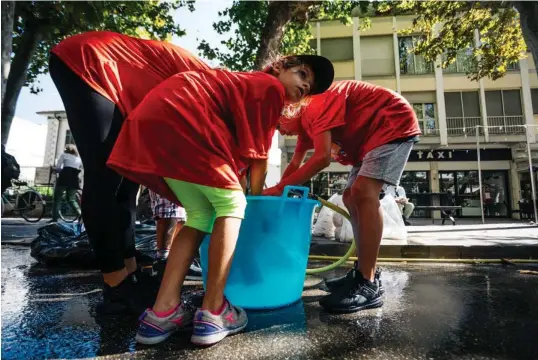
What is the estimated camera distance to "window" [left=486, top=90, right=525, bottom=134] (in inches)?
635

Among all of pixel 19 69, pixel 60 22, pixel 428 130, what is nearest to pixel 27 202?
pixel 19 69

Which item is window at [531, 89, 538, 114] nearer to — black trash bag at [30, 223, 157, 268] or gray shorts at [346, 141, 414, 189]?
gray shorts at [346, 141, 414, 189]

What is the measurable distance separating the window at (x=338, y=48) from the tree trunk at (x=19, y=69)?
13253mm

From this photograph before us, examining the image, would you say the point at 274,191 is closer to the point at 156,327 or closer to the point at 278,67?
the point at 278,67

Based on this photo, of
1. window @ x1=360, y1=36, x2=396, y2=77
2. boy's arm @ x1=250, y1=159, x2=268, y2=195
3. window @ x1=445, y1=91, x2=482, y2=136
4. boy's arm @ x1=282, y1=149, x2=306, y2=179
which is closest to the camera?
boy's arm @ x1=250, y1=159, x2=268, y2=195

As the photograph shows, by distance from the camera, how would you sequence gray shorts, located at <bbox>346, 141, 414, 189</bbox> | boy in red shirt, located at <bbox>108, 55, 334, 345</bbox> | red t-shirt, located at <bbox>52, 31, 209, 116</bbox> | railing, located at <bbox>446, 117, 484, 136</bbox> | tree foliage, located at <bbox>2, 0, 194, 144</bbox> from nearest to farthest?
boy in red shirt, located at <bbox>108, 55, 334, 345</bbox> → red t-shirt, located at <bbox>52, 31, 209, 116</bbox> → gray shorts, located at <bbox>346, 141, 414, 189</bbox> → tree foliage, located at <bbox>2, 0, 194, 144</bbox> → railing, located at <bbox>446, 117, 484, 136</bbox>

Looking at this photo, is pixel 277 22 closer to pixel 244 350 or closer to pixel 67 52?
pixel 67 52

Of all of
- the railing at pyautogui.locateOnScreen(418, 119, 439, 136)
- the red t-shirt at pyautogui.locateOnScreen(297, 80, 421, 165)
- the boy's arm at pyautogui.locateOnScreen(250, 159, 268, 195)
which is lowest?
the boy's arm at pyautogui.locateOnScreen(250, 159, 268, 195)

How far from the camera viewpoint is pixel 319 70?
1.67m

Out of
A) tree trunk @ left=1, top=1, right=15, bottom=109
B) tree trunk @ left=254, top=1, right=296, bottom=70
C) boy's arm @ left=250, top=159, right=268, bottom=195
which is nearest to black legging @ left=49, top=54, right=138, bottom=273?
boy's arm @ left=250, top=159, right=268, bottom=195

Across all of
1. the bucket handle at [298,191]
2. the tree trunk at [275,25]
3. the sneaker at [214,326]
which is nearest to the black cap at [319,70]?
the bucket handle at [298,191]

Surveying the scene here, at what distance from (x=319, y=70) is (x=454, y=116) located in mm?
17421

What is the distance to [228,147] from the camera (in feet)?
4.58

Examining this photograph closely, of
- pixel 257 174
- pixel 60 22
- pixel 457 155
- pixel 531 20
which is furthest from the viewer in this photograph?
pixel 457 155
